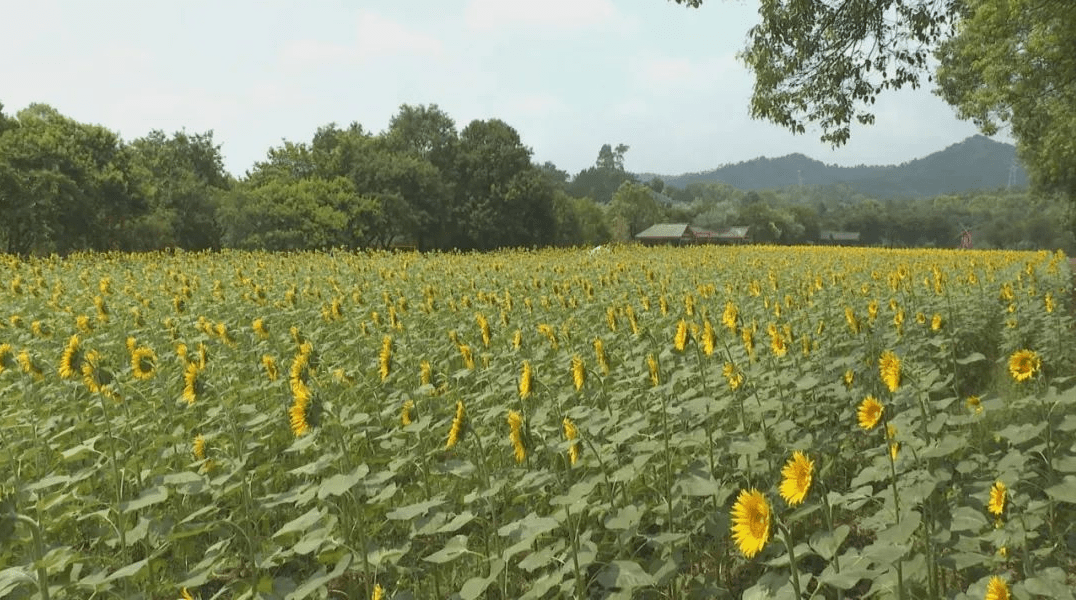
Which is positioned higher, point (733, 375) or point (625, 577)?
point (733, 375)

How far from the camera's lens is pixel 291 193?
33.6 meters

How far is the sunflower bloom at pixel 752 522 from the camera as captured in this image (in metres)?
1.73

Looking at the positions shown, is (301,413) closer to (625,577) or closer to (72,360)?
(625,577)

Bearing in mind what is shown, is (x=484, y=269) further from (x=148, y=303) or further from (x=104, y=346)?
(x=104, y=346)

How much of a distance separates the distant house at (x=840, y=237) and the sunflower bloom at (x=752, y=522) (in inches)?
3939

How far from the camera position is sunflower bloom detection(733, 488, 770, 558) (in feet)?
5.67

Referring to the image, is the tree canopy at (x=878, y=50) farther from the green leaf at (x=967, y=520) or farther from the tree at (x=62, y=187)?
the tree at (x=62, y=187)

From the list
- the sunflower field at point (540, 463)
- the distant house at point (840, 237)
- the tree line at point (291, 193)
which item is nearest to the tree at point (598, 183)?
the distant house at point (840, 237)

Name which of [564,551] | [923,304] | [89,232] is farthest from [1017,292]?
[89,232]

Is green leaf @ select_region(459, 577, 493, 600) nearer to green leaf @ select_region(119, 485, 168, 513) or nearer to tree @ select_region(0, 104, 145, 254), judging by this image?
green leaf @ select_region(119, 485, 168, 513)

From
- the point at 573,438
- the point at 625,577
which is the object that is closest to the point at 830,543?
the point at 625,577

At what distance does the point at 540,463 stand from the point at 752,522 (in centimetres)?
241

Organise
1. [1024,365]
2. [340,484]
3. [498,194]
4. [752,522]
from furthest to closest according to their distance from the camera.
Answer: [498,194], [1024,365], [340,484], [752,522]

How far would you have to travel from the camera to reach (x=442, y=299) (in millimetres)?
9250
